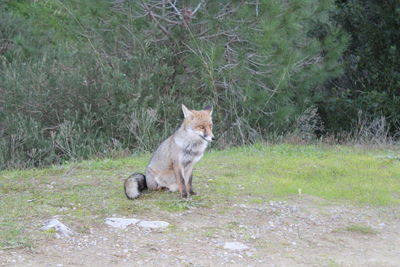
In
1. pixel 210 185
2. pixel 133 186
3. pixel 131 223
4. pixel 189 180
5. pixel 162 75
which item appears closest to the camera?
pixel 131 223

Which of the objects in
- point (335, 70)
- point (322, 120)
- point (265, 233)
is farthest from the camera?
point (322, 120)

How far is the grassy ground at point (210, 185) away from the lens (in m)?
6.38

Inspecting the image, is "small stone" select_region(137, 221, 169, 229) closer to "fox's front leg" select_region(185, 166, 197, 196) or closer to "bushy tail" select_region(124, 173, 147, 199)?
"bushy tail" select_region(124, 173, 147, 199)

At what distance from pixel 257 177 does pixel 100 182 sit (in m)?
2.07

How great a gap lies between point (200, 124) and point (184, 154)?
15.5 inches

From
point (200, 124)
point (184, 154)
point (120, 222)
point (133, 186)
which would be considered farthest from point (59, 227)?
point (200, 124)

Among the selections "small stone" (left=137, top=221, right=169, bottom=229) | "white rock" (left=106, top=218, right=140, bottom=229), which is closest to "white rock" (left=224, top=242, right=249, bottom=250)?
"small stone" (left=137, top=221, right=169, bottom=229)

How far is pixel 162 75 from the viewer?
1301 centimetres

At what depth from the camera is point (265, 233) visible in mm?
5980

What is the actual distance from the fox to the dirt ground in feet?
1.77

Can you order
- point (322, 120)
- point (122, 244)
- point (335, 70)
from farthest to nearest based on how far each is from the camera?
point (322, 120)
point (335, 70)
point (122, 244)

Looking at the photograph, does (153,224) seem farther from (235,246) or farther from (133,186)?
(133,186)

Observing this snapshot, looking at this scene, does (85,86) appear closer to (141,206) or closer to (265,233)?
(141,206)

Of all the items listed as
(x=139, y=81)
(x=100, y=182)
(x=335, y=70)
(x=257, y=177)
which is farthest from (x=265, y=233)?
(x=335, y=70)
